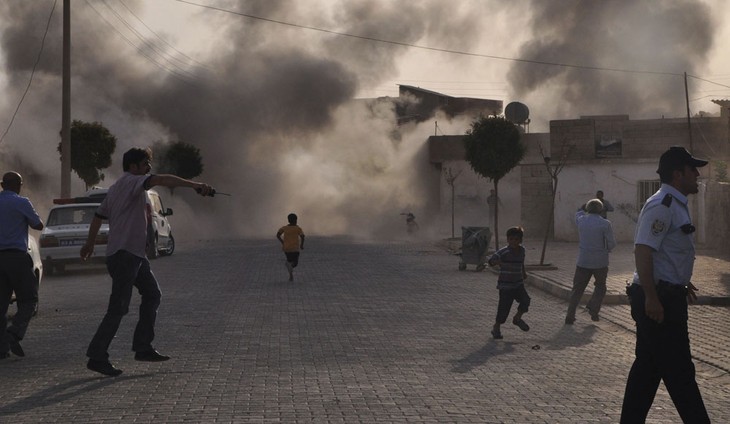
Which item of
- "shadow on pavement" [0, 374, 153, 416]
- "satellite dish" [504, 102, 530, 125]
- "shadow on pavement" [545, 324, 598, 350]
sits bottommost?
"shadow on pavement" [545, 324, 598, 350]

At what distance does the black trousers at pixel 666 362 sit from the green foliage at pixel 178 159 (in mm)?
50303

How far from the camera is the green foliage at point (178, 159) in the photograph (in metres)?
55.4

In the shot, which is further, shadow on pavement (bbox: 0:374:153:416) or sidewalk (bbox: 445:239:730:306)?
sidewalk (bbox: 445:239:730:306)

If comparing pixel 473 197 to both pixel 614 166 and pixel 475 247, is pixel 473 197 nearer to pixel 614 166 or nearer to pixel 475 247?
pixel 614 166

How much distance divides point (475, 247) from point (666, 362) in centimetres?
Answer: 1718

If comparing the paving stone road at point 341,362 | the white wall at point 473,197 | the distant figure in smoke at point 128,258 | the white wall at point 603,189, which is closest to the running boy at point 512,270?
the paving stone road at point 341,362

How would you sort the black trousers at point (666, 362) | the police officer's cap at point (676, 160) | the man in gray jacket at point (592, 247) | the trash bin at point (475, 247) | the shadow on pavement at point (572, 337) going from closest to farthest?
1. the black trousers at point (666, 362)
2. the police officer's cap at point (676, 160)
3. the shadow on pavement at point (572, 337)
4. the man in gray jacket at point (592, 247)
5. the trash bin at point (475, 247)

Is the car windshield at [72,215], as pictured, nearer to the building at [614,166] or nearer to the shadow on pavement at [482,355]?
the shadow on pavement at [482,355]

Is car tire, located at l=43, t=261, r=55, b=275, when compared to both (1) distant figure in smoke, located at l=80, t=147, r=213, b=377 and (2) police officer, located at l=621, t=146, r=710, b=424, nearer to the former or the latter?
(1) distant figure in smoke, located at l=80, t=147, r=213, b=377

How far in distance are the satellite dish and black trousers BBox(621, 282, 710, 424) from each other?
152 ft

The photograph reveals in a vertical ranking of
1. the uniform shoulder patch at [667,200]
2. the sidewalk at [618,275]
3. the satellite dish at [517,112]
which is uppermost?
the satellite dish at [517,112]

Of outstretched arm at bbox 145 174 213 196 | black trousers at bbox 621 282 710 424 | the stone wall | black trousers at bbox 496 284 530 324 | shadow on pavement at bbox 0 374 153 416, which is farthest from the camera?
the stone wall

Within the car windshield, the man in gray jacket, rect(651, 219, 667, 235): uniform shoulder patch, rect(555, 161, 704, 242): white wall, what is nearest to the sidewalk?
the man in gray jacket

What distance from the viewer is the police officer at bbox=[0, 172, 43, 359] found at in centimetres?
959
